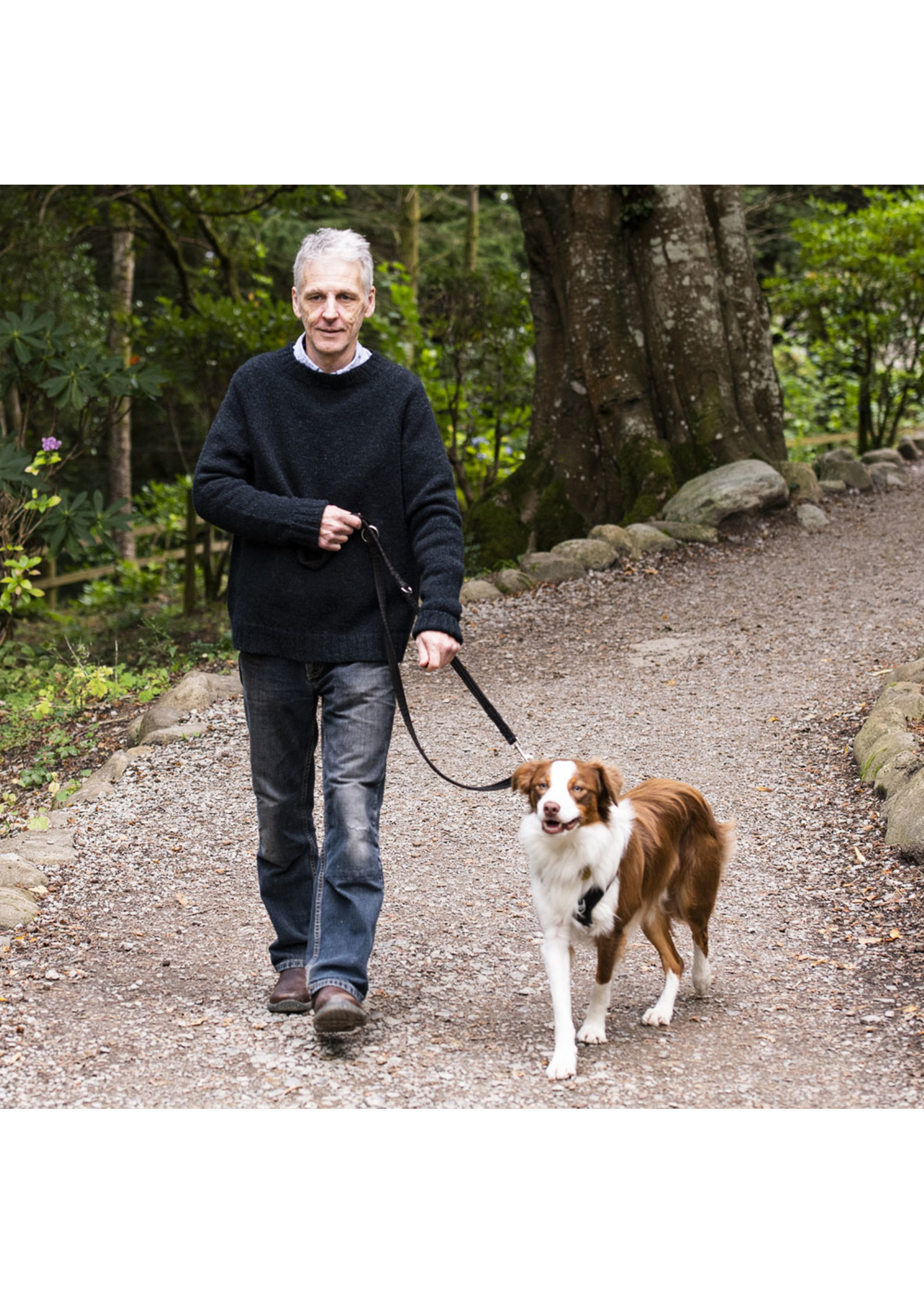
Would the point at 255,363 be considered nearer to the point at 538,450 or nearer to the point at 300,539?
the point at 300,539

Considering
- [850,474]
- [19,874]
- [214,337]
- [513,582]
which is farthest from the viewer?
[850,474]

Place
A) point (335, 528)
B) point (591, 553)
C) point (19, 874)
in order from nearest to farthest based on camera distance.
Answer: point (335, 528), point (19, 874), point (591, 553)

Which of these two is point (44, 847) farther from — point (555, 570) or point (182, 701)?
point (555, 570)

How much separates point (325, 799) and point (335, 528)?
2.63ft

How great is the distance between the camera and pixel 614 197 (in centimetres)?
1141

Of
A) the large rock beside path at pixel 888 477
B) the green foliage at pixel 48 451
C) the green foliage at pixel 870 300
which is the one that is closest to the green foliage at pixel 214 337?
the green foliage at pixel 48 451

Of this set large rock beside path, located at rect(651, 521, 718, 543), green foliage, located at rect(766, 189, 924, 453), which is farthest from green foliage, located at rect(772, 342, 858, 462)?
large rock beside path, located at rect(651, 521, 718, 543)

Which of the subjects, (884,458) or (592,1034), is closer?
(592,1034)

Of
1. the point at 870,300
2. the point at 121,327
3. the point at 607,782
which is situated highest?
the point at 870,300

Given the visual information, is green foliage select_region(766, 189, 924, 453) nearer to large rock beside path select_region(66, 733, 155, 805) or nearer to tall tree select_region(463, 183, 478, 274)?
tall tree select_region(463, 183, 478, 274)

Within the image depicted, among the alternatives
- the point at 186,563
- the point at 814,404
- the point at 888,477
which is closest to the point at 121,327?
the point at 186,563

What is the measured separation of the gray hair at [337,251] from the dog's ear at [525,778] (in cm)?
146

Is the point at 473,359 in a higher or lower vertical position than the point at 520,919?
higher

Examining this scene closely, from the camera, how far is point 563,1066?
3.46 m
